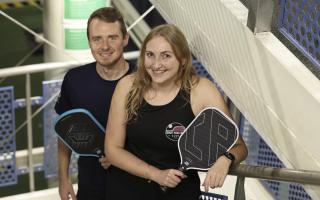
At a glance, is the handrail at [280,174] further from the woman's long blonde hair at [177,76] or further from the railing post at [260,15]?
the railing post at [260,15]

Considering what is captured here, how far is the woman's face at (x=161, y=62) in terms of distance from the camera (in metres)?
3.42

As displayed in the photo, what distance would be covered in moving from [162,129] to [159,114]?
0.07 metres

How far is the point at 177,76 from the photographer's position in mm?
3504

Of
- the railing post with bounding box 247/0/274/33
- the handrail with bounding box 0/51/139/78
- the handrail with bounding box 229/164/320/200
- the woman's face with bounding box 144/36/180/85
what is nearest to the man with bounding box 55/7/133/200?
the woman's face with bounding box 144/36/180/85

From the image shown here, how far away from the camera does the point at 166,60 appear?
11.3 feet

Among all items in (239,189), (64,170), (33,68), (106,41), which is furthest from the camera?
(33,68)

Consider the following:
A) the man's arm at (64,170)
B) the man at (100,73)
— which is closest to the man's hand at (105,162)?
the man at (100,73)

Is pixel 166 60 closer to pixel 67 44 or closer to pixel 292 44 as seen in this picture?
pixel 292 44

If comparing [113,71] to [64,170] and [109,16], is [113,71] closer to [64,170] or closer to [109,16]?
[109,16]

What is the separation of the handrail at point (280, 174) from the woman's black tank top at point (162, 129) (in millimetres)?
322

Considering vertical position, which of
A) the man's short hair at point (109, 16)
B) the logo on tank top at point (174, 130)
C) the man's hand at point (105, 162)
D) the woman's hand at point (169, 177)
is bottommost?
the man's hand at point (105, 162)

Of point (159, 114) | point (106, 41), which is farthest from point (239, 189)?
point (106, 41)

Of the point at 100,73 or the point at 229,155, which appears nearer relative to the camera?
the point at 229,155

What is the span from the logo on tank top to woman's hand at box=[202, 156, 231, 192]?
0.76 ft
